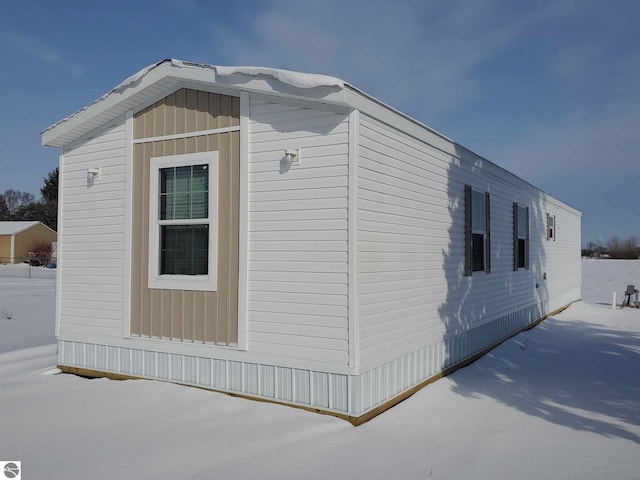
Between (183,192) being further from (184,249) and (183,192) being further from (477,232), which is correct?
(477,232)

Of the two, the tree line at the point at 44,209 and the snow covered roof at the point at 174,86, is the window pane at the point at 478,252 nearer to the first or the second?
the snow covered roof at the point at 174,86

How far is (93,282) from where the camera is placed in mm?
6480

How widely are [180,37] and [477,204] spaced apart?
7831mm

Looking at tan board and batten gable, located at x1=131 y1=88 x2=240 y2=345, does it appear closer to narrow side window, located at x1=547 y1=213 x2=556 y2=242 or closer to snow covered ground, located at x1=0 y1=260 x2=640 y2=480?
snow covered ground, located at x1=0 y1=260 x2=640 y2=480

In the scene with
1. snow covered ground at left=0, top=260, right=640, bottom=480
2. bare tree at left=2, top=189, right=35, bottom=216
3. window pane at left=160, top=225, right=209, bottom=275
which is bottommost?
snow covered ground at left=0, top=260, right=640, bottom=480

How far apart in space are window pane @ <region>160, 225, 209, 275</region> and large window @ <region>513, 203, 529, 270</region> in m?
6.60

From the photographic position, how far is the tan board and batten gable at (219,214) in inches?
212

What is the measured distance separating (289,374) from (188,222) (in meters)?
2.10

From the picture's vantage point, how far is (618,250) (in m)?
55.0

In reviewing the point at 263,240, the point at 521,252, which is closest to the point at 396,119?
the point at 263,240

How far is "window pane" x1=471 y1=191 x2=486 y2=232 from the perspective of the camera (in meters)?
7.73

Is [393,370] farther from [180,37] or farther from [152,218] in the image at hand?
[180,37]

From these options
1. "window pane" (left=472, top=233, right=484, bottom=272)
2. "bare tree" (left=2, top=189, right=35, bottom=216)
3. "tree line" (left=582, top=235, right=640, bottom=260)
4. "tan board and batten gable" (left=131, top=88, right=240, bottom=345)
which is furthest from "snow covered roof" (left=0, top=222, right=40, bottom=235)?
"tree line" (left=582, top=235, right=640, bottom=260)

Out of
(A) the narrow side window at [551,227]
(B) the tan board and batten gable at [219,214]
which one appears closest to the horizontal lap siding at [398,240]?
(B) the tan board and batten gable at [219,214]
